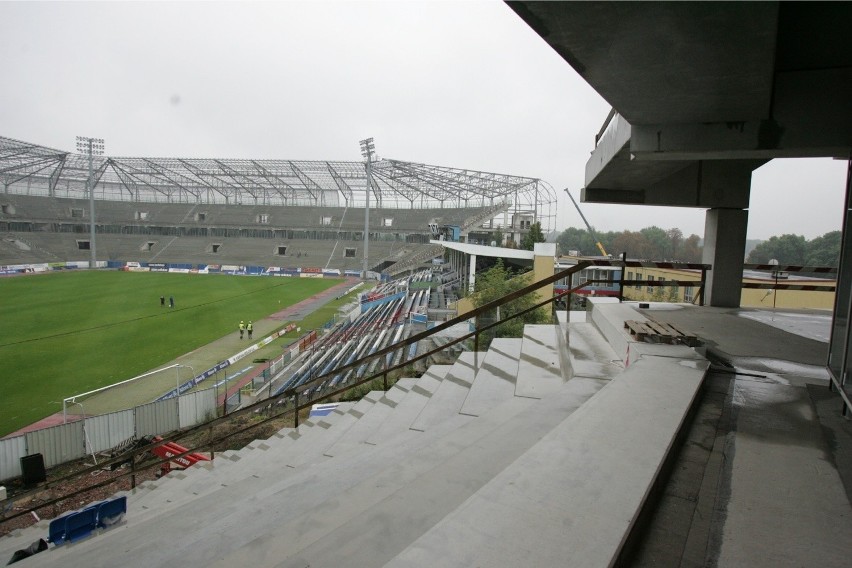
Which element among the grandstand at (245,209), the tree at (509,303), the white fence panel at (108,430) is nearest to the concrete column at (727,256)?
the tree at (509,303)

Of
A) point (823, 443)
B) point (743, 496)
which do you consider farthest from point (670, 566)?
point (823, 443)

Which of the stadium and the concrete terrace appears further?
the stadium

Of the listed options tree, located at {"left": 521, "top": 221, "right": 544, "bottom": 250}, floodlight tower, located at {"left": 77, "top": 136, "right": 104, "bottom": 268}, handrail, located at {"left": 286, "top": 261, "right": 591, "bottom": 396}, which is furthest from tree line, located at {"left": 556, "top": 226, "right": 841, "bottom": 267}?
floodlight tower, located at {"left": 77, "top": 136, "right": 104, "bottom": 268}

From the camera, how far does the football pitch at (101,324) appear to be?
17453 millimetres

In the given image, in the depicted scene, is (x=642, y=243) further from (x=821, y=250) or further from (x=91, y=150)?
(x=91, y=150)

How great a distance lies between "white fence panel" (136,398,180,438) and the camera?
12891 mm

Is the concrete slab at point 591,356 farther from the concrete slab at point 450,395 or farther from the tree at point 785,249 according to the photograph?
the tree at point 785,249

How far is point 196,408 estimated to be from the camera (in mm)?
14039

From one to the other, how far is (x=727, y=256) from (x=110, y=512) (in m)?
11.3

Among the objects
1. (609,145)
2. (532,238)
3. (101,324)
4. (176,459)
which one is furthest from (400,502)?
(532,238)

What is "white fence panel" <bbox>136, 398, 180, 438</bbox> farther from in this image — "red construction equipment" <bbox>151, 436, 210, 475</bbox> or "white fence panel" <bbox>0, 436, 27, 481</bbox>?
"white fence panel" <bbox>0, 436, 27, 481</bbox>

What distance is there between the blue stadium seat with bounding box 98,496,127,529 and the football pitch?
10103 mm

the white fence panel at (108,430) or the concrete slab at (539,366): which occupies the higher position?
the concrete slab at (539,366)

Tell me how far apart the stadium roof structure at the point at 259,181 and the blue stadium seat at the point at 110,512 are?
53.9 metres
